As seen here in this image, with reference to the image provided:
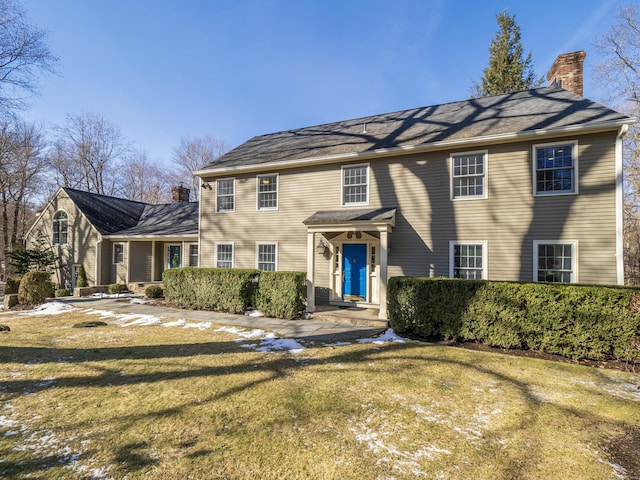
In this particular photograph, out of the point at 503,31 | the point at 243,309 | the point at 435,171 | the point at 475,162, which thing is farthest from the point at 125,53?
the point at 503,31

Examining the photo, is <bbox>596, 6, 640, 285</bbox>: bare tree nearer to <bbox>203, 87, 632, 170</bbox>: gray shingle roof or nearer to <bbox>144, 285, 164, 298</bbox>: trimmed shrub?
<bbox>203, 87, 632, 170</bbox>: gray shingle roof

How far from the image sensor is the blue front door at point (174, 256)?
16.9 meters

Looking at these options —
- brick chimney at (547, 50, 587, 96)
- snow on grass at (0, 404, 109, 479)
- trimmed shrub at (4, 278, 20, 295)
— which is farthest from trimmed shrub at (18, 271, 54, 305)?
Result: brick chimney at (547, 50, 587, 96)

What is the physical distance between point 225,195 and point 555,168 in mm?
11501

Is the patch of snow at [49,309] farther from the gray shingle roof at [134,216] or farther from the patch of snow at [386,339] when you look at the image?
the patch of snow at [386,339]

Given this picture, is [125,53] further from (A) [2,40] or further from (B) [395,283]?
(B) [395,283]

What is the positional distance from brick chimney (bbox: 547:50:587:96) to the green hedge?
8.46 meters

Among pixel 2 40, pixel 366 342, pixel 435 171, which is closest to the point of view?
pixel 366 342

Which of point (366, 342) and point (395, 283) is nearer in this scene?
point (366, 342)

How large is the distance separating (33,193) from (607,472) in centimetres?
3643

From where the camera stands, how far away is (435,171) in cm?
936

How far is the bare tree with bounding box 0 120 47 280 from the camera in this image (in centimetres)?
2152

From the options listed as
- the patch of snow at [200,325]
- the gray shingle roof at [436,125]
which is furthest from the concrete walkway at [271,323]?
the gray shingle roof at [436,125]

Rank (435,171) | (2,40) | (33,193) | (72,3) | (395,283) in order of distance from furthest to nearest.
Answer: (33,193)
(2,40)
(435,171)
(72,3)
(395,283)
